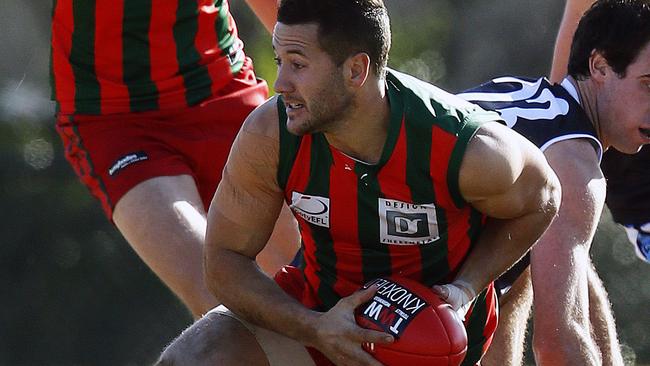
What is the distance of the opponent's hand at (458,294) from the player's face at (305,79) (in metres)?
0.58

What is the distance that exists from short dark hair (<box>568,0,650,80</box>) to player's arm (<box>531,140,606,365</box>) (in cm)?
49

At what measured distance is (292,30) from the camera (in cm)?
368

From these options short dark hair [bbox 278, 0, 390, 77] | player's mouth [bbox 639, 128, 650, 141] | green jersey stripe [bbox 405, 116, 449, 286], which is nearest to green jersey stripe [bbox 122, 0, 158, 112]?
short dark hair [bbox 278, 0, 390, 77]

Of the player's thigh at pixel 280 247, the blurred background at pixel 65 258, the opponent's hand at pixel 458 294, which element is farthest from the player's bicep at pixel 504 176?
the blurred background at pixel 65 258

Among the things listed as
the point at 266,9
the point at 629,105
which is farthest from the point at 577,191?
the point at 266,9

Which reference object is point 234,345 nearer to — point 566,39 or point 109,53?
point 109,53

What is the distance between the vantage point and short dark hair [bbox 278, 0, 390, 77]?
367cm

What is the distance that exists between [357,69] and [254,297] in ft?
2.40

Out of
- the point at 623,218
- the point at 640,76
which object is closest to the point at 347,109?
the point at 640,76

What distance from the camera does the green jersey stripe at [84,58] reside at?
490 centimetres

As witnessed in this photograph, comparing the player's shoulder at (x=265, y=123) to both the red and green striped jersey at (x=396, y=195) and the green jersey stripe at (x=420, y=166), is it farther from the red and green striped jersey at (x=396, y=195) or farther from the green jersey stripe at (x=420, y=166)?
the green jersey stripe at (x=420, y=166)

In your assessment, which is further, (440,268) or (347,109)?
(440,268)

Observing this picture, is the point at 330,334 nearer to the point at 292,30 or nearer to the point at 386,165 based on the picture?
the point at 386,165

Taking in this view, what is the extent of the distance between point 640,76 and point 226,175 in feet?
5.39
